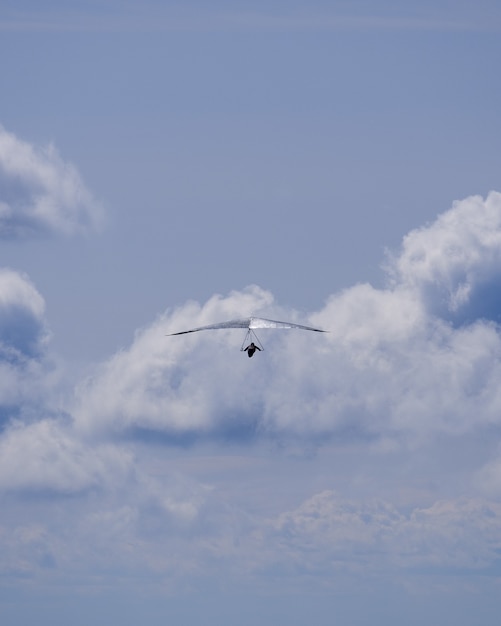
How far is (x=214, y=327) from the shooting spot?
399ft

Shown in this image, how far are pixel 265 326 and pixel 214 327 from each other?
441 inches

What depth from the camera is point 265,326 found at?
12394 cm
